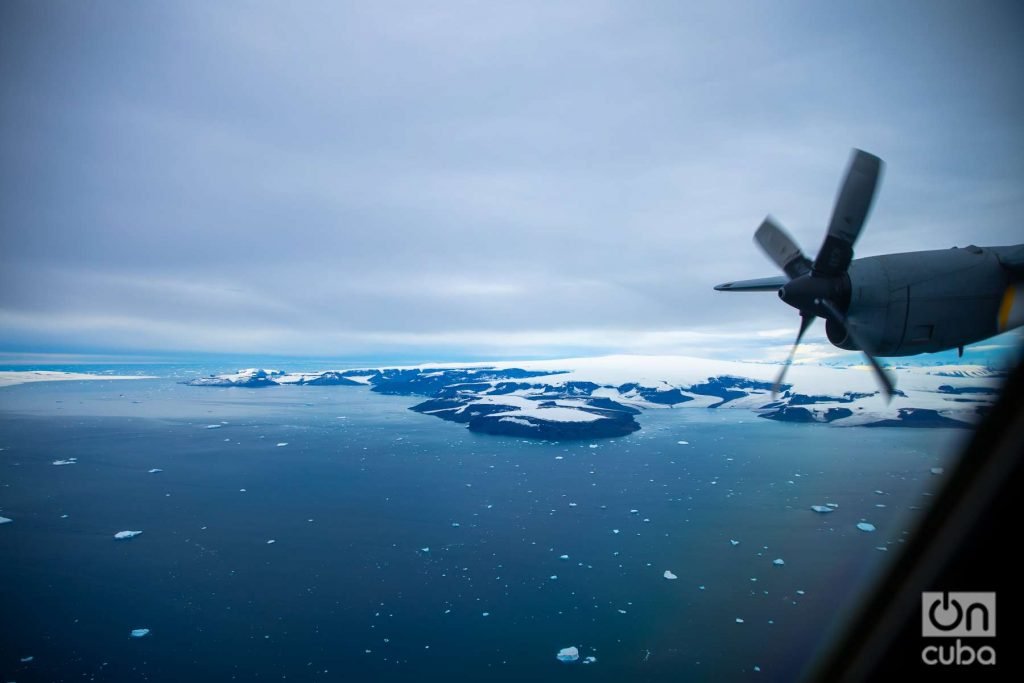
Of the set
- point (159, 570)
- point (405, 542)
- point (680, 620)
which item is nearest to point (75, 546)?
point (159, 570)

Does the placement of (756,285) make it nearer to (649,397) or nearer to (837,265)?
(837,265)

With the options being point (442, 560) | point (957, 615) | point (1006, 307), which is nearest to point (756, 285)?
point (1006, 307)

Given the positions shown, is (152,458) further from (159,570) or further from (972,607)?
(972,607)

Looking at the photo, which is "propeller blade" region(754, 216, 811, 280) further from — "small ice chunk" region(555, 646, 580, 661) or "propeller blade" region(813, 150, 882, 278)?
"small ice chunk" region(555, 646, 580, 661)

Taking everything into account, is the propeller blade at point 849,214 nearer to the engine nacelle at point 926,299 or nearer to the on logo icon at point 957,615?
the engine nacelle at point 926,299

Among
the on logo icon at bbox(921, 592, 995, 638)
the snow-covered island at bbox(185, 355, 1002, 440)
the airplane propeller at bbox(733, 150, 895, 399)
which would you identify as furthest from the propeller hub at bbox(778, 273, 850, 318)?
the snow-covered island at bbox(185, 355, 1002, 440)

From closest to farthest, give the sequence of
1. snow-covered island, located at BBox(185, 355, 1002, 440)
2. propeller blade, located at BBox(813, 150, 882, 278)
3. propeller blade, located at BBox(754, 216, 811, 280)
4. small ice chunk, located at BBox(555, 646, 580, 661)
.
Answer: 1. propeller blade, located at BBox(813, 150, 882, 278)
2. propeller blade, located at BBox(754, 216, 811, 280)
3. small ice chunk, located at BBox(555, 646, 580, 661)
4. snow-covered island, located at BBox(185, 355, 1002, 440)

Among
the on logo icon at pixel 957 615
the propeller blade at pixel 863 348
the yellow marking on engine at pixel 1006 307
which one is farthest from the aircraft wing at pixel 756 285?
the on logo icon at pixel 957 615
